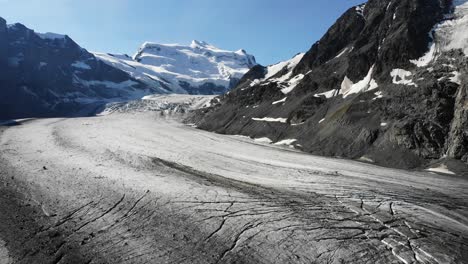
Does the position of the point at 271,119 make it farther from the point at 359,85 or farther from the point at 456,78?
the point at 456,78

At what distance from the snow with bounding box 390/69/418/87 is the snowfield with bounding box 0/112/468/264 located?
17463 mm

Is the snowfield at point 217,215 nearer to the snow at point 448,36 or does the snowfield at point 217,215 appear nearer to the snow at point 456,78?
the snow at point 456,78

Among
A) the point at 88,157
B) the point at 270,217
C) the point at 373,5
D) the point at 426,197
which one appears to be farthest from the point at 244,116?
the point at 270,217

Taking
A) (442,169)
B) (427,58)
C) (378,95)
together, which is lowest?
(442,169)

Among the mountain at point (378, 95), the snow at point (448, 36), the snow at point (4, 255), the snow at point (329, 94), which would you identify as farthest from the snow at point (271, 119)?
the snow at point (4, 255)

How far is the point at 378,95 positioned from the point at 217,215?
27.5m

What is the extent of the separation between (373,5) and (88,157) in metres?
49.8

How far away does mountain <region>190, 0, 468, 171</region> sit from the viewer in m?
24.5

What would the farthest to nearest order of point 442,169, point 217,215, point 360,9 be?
point 360,9, point 442,169, point 217,215

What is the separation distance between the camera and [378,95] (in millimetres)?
33188

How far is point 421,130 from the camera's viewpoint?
24422 millimetres

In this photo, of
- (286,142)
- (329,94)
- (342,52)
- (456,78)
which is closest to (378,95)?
(456,78)

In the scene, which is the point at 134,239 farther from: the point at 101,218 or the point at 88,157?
the point at 88,157

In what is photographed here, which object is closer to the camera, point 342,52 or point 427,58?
point 427,58
